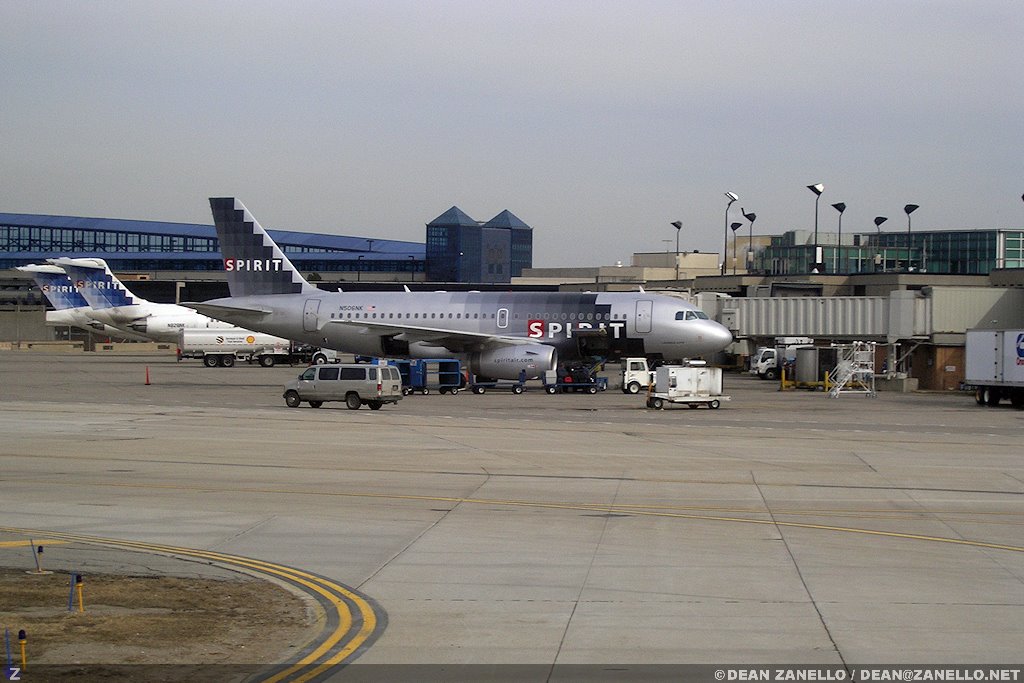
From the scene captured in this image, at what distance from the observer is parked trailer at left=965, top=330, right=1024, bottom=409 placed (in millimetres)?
49438

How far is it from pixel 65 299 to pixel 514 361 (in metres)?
57.7

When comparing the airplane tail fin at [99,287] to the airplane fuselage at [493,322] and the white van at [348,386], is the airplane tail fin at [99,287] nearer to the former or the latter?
the airplane fuselage at [493,322]

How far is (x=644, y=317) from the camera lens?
2255 inches

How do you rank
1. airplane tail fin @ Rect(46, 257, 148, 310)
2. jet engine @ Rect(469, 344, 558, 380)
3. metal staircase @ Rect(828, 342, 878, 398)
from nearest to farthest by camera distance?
jet engine @ Rect(469, 344, 558, 380) → metal staircase @ Rect(828, 342, 878, 398) → airplane tail fin @ Rect(46, 257, 148, 310)

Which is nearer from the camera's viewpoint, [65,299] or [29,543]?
[29,543]

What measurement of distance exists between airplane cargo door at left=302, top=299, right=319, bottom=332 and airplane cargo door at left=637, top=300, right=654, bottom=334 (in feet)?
58.7

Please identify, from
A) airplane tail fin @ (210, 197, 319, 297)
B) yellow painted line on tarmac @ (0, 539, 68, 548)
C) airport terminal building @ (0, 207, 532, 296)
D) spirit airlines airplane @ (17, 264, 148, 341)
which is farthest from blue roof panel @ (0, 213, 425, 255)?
yellow painted line on tarmac @ (0, 539, 68, 548)

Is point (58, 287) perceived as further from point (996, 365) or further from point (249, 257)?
point (996, 365)

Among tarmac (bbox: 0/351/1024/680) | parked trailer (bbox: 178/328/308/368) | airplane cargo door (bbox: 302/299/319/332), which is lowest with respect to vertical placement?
tarmac (bbox: 0/351/1024/680)

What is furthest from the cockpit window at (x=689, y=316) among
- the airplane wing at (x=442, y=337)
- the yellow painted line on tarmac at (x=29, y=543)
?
the yellow painted line on tarmac at (x=29, y=543)

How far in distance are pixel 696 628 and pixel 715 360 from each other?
263 feet

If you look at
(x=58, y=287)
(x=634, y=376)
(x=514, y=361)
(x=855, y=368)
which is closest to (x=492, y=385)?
(x=514, y=361)

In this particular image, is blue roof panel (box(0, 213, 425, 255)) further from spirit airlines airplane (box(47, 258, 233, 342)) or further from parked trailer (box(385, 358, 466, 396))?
parked trailer (box(385, 358, 466, 396))

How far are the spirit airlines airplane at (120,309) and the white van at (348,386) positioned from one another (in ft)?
158
